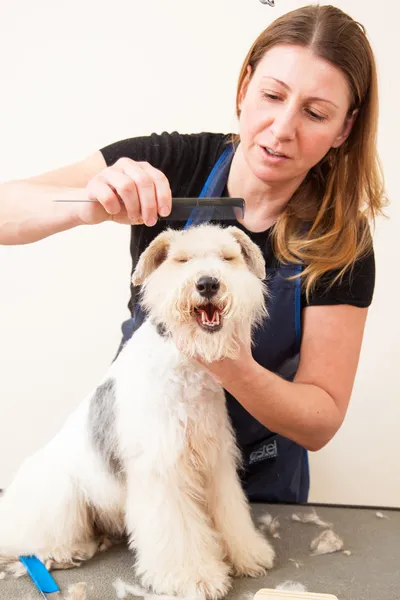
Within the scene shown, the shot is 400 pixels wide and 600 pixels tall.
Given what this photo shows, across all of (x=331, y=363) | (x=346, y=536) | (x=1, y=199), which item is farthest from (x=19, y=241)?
(x=346, y=536)

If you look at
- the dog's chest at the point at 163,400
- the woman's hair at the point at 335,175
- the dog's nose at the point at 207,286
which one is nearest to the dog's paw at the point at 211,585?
the dog's chest at the point at 163,400

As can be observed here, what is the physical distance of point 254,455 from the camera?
2123 mm

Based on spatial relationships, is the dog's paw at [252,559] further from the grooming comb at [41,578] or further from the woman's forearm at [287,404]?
the grooming comb at [41,578]

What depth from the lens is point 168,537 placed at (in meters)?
1.59

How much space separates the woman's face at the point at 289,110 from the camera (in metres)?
1.62

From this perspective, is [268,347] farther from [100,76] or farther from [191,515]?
[100,76]

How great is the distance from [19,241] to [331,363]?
0.94 m

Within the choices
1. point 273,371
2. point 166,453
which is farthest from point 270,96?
point 166,453

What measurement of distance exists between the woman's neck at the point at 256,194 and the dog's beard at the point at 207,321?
257 mm

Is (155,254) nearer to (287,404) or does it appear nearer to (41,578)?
(287,404)

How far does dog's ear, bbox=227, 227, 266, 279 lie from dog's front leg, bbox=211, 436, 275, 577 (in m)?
0.47

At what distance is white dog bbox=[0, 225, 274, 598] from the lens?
1.44m

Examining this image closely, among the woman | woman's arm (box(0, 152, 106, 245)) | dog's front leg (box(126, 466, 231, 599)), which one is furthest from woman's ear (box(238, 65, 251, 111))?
dog's front leg (box(126, 466, 231, 599))

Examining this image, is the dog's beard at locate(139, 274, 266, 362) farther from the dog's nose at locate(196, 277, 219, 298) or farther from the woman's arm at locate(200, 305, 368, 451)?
the woman's arm at locate(200, 305, 368, 451)
